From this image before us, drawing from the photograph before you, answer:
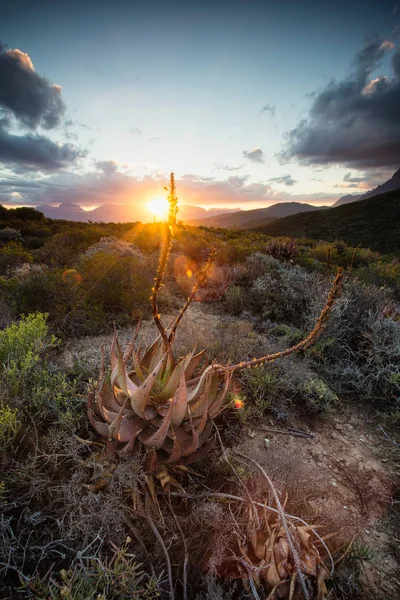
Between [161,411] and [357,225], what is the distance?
125 ft

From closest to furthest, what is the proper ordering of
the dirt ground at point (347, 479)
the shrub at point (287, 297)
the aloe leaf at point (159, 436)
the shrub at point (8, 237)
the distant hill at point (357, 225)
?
the aloe leaf at point (159, 436), the dirt ground at point (347, 479), the shrub at point (287, 297), the shrub at point (8, 237), the distant hill at point (357, 225)

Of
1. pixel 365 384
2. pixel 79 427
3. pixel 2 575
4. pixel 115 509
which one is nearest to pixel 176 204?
pixel 115 509

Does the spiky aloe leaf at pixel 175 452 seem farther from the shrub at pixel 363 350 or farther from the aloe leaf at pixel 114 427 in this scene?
the shrub at pixel 363 350

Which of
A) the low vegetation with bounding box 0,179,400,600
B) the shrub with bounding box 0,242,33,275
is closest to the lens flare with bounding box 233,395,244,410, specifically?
the low vegetation with bounding box 0,179,400,600

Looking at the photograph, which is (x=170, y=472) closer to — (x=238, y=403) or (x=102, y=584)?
(x=102, y=584)

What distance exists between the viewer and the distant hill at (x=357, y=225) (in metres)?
28.1

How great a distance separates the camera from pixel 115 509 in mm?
1699

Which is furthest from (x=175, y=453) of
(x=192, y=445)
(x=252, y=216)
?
(x=252, y=216)

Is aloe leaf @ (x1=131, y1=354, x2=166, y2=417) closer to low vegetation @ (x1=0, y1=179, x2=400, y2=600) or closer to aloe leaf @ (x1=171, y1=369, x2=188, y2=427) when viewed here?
low vegetation @ (x1=0, y1=179, x2=400, y2=600)

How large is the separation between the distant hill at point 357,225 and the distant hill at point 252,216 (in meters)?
15.9

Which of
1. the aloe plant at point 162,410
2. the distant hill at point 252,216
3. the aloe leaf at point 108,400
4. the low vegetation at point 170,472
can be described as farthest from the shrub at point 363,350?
the distant hill at point 252,216

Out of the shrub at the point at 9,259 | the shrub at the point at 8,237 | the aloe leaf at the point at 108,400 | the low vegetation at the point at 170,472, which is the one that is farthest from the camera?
the shrub at the point at 8,237

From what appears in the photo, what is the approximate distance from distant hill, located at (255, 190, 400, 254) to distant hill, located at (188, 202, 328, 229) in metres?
15.9

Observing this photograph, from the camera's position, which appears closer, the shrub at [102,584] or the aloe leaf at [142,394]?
the shrub at [102,584]
